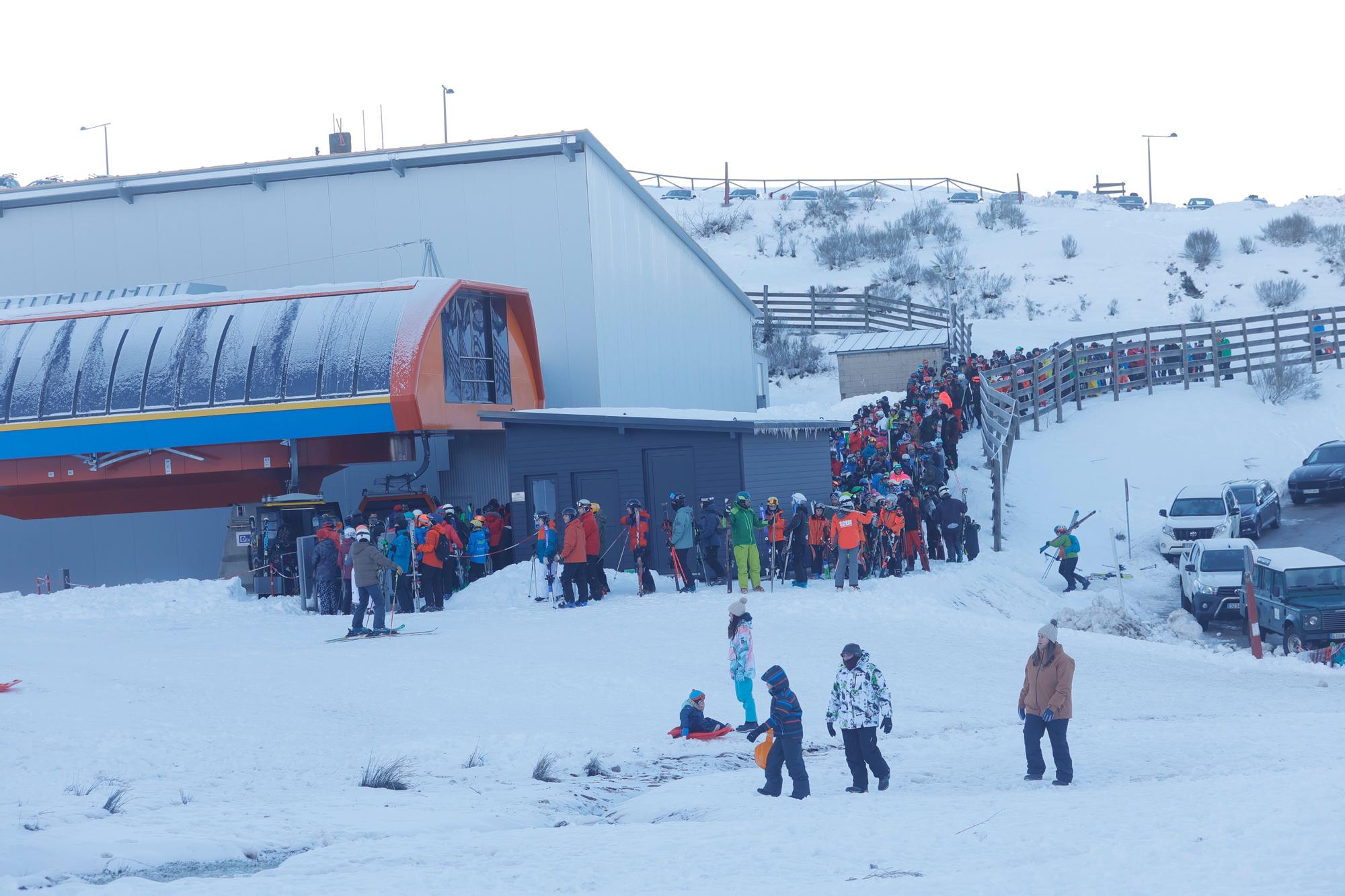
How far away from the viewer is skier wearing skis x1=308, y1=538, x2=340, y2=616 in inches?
797

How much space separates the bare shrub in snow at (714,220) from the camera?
75062 mm

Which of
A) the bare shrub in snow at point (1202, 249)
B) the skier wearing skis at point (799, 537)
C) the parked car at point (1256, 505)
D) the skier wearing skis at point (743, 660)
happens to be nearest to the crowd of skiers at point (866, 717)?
the skier wearing skis at point (743, 660)

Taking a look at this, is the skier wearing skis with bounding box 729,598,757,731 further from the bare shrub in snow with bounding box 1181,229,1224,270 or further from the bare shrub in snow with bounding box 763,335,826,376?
the bare shrub in snow with bounding box 1181,229,1224,270

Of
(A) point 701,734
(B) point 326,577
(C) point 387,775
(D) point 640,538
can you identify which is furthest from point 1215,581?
(C) point 387,775

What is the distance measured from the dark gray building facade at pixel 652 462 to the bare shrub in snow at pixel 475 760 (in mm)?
10847

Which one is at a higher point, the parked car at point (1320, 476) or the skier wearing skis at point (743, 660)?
the parked car at point (1320, 476)

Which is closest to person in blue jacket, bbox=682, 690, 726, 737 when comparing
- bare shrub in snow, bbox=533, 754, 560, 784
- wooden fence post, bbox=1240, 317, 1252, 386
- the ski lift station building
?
bare shrub in snow, bbox=533, 754, 560, 784

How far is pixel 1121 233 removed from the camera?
67688 mm

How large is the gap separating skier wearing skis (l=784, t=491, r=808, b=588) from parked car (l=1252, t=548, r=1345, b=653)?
21.7 ft

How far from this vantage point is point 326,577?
20438 mm

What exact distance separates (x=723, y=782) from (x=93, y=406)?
18959 millimetres

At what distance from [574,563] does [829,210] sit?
5996cm

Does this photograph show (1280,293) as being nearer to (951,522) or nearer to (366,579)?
(951,522)

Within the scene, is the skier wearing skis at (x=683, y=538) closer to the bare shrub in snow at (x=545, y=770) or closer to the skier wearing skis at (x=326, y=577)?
the skier wearing skis at (x=326, y=577)
